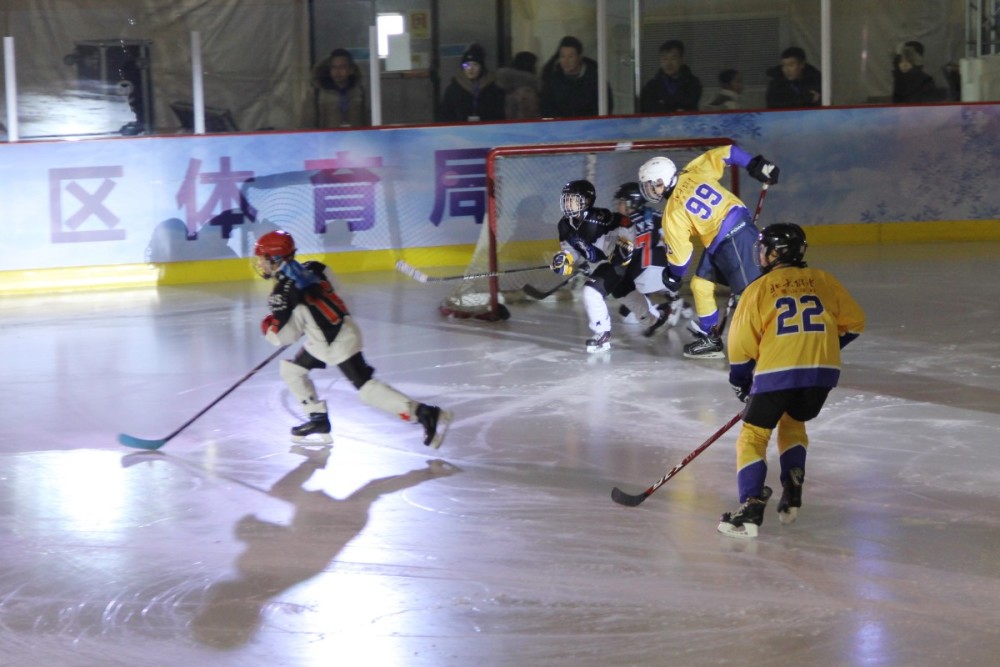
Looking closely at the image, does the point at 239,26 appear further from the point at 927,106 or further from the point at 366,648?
the point at 366,648

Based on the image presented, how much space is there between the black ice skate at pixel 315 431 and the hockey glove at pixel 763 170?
2939 mm

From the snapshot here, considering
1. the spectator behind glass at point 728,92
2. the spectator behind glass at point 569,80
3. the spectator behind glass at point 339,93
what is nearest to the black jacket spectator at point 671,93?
the spectator behind glass at point 728,92

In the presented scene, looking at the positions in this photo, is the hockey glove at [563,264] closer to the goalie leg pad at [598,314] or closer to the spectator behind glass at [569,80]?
the goalie leg pad at [598,314]

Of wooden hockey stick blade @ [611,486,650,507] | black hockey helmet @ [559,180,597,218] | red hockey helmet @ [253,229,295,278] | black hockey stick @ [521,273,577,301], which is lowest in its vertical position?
wooden hockey stick blade @ [611,486,650,507]

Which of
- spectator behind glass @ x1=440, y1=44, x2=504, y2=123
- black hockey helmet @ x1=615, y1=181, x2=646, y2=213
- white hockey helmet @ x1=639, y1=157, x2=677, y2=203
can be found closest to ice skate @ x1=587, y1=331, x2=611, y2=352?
white hockey helmet @ x1=639, y1=157, x2=677, y2=203

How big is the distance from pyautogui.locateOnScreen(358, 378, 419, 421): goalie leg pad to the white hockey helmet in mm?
2435

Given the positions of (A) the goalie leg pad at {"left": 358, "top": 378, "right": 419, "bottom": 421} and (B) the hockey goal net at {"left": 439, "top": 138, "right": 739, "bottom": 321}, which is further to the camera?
(B) the hockey goal net at {"left": 439, "top": 138, "right": 739, "bottom": 321}

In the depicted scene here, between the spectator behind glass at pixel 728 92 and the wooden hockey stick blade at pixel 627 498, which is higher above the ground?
the spectator behind glass at pixel 728 92

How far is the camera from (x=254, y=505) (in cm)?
470

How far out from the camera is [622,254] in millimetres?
7641

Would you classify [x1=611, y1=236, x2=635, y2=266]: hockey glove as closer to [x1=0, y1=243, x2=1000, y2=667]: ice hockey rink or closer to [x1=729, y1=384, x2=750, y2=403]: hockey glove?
[x1=0, y1=243, x2=1000, y2=667]: ice hockey rink

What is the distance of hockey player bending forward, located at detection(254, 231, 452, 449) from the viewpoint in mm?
5188

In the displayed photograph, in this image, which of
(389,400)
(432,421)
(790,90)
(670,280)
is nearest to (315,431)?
(389,400)

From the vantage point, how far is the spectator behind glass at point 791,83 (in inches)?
454
